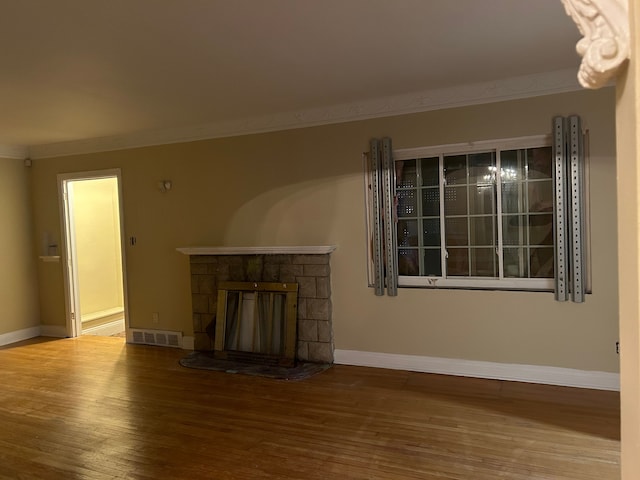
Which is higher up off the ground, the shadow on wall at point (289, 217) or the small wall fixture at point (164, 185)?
the small wall fixture at point (164, 185)

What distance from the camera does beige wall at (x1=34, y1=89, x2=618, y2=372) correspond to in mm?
3500

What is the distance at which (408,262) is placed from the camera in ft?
13.7

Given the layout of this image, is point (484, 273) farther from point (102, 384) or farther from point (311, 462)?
point (102, 384)

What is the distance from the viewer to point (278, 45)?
107 inches

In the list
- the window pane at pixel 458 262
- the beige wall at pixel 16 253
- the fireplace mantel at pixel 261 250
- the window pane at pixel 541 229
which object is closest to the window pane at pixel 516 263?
the window pane at pixel 541 229

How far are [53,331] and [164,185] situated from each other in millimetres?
2648

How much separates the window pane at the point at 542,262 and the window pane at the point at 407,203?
3.44 feet

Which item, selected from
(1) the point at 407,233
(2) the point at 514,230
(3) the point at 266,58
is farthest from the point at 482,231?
(3) the point at 266,58

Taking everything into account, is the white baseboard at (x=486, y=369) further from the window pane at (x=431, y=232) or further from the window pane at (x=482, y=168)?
the window pane at (x=482, y=168)

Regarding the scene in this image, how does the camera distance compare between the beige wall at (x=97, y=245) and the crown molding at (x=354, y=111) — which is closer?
the crown molding at (x=354, y=111)

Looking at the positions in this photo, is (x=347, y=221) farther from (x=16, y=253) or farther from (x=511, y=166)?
(x=16, y=253)

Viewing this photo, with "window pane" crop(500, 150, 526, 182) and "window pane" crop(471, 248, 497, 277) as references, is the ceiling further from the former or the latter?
"window pane" crop(471, 248, 497, 277)

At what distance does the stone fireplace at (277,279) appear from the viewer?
172 inches

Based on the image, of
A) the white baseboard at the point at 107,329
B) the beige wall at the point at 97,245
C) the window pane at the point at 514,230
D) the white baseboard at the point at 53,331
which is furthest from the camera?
the beige wall at the point at 97,245
